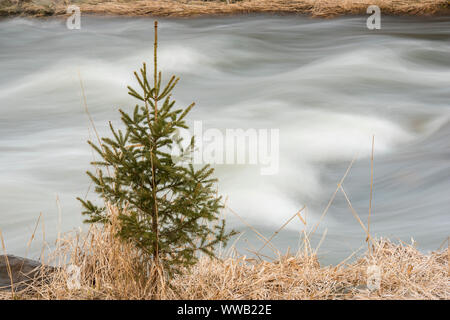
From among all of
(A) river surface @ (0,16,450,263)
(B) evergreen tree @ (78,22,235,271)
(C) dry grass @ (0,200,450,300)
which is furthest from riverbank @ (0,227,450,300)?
(A) river surface @ (0,16,450,263)

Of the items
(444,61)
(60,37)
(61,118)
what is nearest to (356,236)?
(61,118)

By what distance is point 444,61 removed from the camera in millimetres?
9945

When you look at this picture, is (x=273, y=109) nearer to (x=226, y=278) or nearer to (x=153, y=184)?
(x=226, y=278)

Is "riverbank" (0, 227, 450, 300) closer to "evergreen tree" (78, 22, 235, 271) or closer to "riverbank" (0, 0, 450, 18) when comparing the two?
"evergreen tree" (78, 22, 235, 271)

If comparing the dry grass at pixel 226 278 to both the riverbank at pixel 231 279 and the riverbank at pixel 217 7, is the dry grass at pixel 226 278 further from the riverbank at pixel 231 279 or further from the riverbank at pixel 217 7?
the riverbank at pixel 217 7

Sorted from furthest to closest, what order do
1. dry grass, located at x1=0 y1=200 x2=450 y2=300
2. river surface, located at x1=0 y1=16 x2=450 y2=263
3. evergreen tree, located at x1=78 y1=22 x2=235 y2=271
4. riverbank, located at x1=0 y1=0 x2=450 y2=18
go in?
1. riverbank, located at x1=0 y1=0 x2=450 y2=18
2. river surface, located at x1=0 y1=16 x2=450 y2=263
3. dry grass, located at x1=0 y1=200 x2=450 y2=300
4. evergreen tree, located at x1=78 y1=22 x2=235 y2=271

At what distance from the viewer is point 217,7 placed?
13805 millimetres

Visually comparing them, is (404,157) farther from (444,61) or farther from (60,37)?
(60,37)

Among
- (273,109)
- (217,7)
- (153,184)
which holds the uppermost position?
(217,7)

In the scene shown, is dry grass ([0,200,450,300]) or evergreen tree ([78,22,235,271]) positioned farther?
dry grass ([0,200,450,300])

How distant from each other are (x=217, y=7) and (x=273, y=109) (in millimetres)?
6340

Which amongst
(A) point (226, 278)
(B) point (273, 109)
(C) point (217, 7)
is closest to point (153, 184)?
(A) point (226, 278)

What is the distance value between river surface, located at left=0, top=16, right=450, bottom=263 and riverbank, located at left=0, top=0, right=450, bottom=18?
1.30ft

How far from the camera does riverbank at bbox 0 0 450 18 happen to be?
12.5 meters
